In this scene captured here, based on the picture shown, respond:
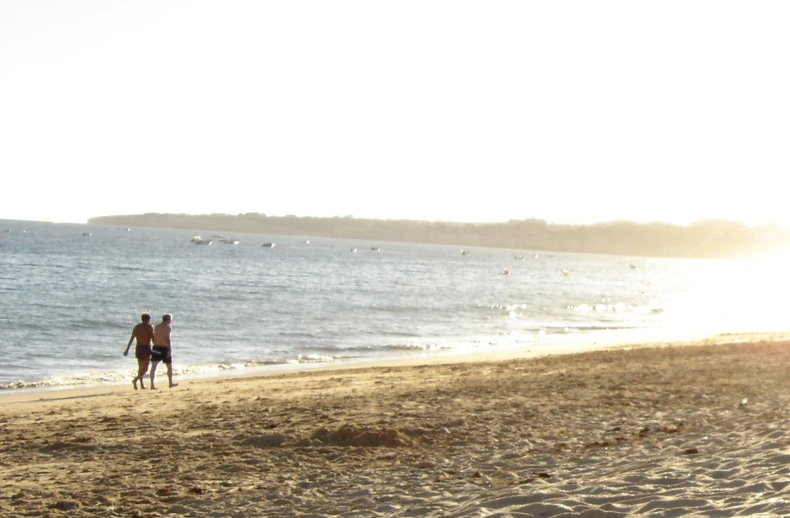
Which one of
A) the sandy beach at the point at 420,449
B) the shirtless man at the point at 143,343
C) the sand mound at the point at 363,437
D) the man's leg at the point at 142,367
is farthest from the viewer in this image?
the man's leg at the point at 142,367

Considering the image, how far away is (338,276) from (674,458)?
6974cm

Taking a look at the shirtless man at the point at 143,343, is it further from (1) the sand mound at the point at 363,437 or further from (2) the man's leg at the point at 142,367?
(1) the sand mound at the point at 363,437

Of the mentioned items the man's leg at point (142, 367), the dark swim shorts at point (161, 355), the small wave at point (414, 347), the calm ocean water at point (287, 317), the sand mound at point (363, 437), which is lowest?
the small wave at point (414, 347)

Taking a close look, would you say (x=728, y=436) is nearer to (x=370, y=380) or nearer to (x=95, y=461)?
(x=95, y=461)

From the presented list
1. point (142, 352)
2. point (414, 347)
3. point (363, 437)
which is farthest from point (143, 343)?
point (414, 347)

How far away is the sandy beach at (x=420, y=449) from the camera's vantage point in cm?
674

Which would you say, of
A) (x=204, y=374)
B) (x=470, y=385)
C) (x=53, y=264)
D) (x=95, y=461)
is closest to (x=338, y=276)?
(x=53, y=264)

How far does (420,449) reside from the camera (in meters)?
9.08

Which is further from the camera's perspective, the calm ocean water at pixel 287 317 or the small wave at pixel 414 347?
the small wave at pixel 414 347

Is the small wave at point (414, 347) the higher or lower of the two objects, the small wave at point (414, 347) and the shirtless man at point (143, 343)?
the lower

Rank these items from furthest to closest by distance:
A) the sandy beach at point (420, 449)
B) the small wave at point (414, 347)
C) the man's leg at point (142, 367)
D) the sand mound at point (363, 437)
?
the small wave at point (414, 347) < the man's leg at point (142, 367) < the sand mound at point (363, 437) < the sandy beach at point (420, 449)

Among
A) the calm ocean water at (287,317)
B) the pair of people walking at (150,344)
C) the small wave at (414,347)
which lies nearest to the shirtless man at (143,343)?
the pair of people walking at (150,344)

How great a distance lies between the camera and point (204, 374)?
809 inches

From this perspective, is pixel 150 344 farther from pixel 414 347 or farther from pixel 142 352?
pixel 414 347
